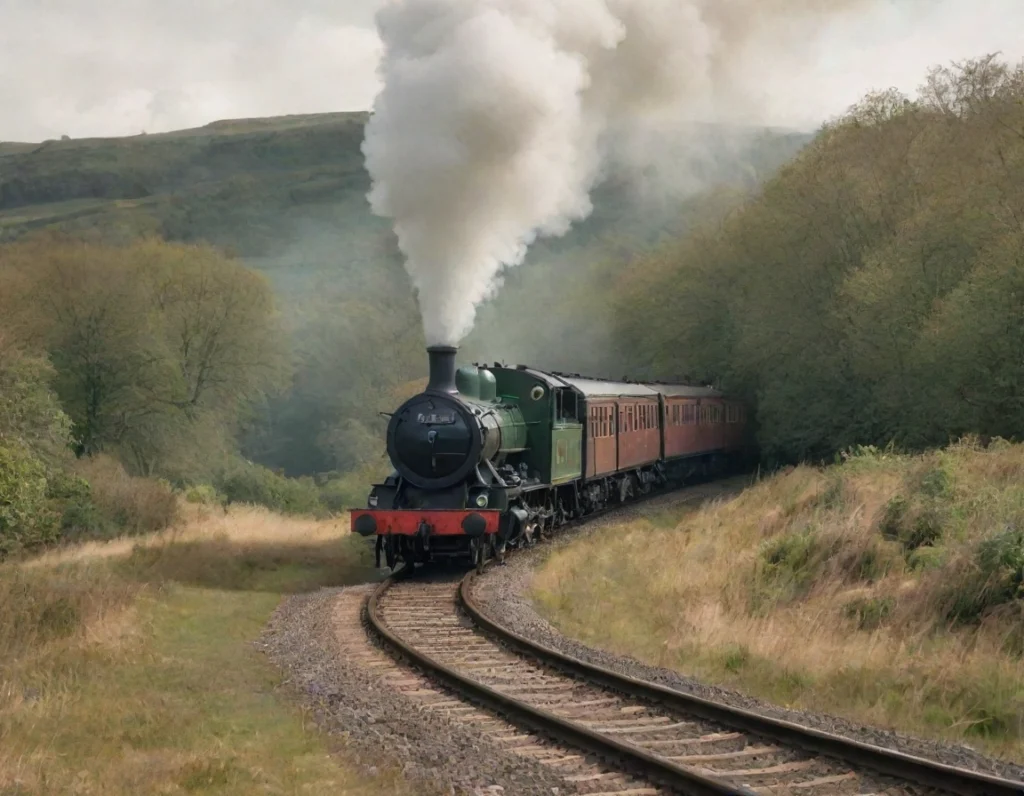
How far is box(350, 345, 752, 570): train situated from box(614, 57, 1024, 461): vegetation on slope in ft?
22.2

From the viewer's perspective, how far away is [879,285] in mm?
25812

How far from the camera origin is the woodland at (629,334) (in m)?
23.3

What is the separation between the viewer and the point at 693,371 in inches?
1534

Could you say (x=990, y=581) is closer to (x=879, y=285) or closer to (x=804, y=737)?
(x=804, y=737)

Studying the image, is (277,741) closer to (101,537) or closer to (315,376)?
(101,537)

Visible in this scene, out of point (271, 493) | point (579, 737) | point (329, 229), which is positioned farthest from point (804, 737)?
point (329, 229)

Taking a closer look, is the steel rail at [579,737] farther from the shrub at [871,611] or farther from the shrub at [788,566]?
the shrub at [788,566]

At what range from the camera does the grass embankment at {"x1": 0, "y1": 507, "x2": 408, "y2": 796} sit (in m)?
6.29

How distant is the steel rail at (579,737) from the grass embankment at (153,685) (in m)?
1.35

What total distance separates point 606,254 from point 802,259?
40.6 m

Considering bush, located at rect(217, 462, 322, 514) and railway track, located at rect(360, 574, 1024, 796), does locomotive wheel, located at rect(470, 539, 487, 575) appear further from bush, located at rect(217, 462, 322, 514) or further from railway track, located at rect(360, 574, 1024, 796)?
bush, located at rect(217, 462, 322, 514)

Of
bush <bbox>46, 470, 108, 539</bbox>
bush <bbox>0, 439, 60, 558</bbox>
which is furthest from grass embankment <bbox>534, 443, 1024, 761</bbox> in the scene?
bush <bbox>0, 439, 60, 558</bbox>

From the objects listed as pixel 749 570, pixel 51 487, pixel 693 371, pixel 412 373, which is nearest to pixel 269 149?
pixel 412 373

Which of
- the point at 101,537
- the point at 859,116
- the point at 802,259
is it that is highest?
the point at 859,116
